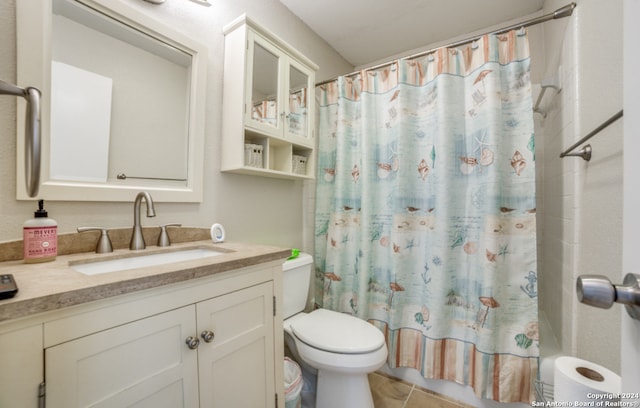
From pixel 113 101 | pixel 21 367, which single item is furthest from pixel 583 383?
pixel 113 101

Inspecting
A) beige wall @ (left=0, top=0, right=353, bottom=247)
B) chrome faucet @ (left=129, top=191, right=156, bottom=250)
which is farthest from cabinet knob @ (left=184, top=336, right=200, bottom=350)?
beige wall @ (left=0, top=0, right=353, bottom=247)

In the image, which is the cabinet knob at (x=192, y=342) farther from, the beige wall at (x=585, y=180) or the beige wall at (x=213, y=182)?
the beige wall at (x=585, y=180)

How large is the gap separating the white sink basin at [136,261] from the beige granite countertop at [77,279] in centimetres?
2

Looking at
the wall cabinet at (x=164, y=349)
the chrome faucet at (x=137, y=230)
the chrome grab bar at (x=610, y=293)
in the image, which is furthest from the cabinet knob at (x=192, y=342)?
the chrome grab bar at (x=610, y=293)

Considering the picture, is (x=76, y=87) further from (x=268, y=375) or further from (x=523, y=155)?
(x=523, y=155)

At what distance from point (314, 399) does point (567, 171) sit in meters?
1.72

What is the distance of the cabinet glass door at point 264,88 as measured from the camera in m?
1.36

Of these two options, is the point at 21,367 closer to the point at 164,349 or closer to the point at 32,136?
the point at 164,349

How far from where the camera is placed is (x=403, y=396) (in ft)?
4.91

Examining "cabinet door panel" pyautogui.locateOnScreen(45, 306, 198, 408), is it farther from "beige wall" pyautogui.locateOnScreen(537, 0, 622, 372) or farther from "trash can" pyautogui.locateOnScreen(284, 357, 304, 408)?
"beige wall" pyautogui.locateOnScreen(537, 0, 622, 372)

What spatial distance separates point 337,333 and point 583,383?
0.88 metres

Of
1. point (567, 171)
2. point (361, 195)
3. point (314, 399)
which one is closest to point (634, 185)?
point (567, 171)

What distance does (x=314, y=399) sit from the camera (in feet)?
4.58

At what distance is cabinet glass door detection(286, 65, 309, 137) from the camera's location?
1.56 m
